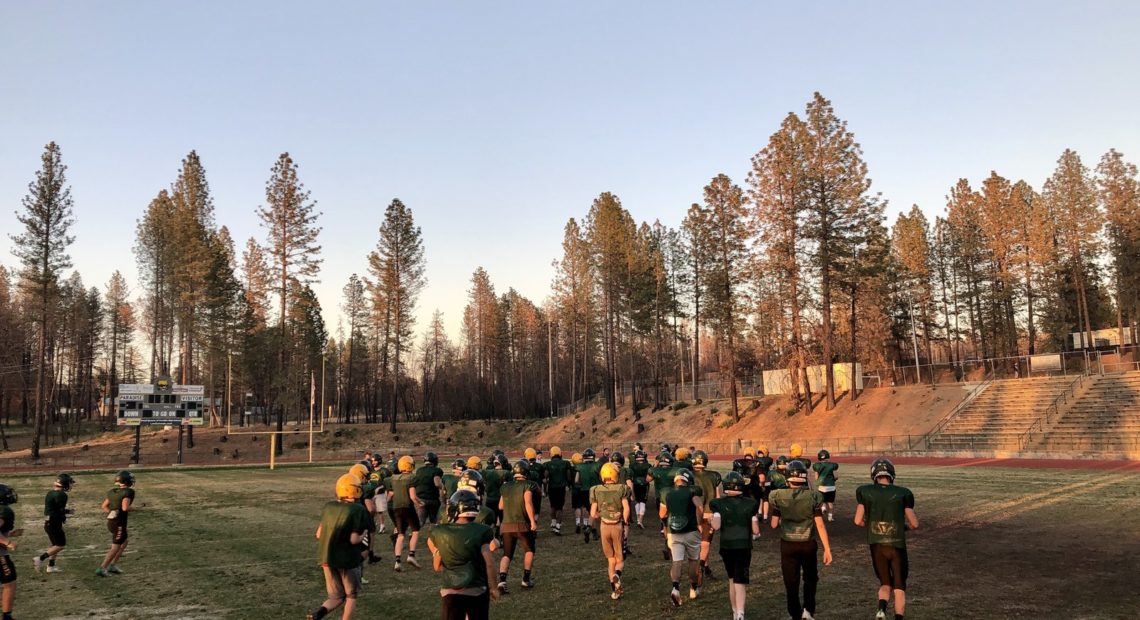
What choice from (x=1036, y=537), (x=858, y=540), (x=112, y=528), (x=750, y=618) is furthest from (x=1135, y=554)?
(x=112, y=528)

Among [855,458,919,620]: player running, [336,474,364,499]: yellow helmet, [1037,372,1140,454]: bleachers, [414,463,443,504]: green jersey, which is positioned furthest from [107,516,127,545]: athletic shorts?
[1037,372,1140,454]: bleachers

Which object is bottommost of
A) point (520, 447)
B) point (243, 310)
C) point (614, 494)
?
point (520, 447)

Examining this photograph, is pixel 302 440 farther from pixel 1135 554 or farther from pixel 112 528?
pixel 1135 554

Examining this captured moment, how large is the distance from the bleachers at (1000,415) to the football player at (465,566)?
3918cm

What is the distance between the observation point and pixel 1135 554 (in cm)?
1341

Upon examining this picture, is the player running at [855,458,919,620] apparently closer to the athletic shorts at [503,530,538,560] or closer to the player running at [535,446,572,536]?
the athletic shorts at [503,530,538,560]

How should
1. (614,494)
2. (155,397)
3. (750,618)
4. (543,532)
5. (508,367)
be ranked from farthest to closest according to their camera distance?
(508,367), (155,397), (543,532), (614,494), (750,618)

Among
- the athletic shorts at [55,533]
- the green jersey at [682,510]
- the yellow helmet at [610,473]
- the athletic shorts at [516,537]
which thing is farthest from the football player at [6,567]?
the green jersey at [682,510]

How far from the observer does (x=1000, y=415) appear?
138 ft

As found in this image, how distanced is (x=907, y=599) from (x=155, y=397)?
51.8 m

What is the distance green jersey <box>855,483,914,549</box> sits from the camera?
9203mm

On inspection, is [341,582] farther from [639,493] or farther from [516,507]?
[639,493]

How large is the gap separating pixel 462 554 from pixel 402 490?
8.25 meters

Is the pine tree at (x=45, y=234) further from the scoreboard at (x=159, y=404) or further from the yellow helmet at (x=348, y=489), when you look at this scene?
the yellow helmet at (x=348, y=489)
